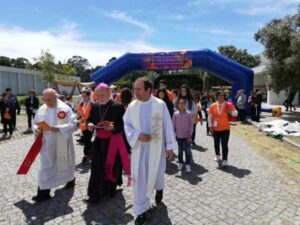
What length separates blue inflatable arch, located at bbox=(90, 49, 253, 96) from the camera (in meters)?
18.1

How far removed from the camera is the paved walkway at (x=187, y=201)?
14.7 feet

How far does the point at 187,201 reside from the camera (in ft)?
17.0

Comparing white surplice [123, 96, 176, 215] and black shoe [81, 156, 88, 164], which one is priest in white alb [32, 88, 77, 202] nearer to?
white surplice [123, 96, 176, 215]

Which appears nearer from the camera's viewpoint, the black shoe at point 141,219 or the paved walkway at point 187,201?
the black shoe at point 141,219

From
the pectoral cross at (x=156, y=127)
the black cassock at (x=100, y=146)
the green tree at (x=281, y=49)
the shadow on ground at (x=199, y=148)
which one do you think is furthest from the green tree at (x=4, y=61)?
the pectoral cross at (x=156, y=127)

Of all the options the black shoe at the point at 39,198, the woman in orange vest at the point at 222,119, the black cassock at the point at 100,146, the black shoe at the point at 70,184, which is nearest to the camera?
the black cassock at the point at 100,146

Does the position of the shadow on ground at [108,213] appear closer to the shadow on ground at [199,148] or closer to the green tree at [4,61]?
the shadow on ground at [199,148]

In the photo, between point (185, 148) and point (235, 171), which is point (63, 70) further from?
point (235, 171)

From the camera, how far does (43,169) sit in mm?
5184

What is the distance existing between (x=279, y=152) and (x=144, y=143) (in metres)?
6.21

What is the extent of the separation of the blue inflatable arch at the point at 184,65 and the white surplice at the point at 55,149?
46.2ft

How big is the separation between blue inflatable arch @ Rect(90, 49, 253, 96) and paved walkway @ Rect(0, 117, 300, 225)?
11431 mm

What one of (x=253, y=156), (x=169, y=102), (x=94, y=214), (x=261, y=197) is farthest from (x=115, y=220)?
(x=253, y=156)

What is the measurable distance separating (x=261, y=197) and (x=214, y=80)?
49.1 m
